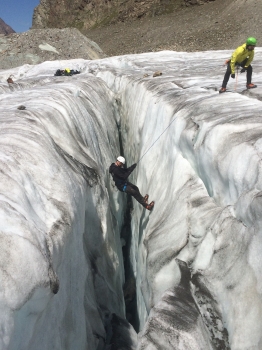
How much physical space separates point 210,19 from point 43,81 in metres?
33.9

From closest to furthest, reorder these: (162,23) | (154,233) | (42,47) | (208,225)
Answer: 1. (208,225)
2. (154,233)
3. (42,47)
4. (162,23)

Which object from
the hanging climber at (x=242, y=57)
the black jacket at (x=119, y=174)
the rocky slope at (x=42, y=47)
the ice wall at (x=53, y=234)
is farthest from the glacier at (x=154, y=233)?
the rocky slope at (x=42, y=47)

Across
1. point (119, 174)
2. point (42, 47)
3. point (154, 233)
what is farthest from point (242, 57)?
point (42, 47)

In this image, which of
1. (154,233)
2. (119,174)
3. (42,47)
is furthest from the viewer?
(42,47)

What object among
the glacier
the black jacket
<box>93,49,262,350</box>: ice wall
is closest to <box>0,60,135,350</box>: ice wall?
the glacier

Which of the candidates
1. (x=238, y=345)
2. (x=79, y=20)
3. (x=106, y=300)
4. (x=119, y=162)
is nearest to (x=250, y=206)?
(x=238, y=345)

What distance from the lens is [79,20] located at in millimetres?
56562

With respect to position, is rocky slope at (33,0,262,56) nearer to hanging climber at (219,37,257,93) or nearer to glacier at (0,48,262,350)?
hanging climber at (219,37,257,93)

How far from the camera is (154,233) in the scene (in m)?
5.38

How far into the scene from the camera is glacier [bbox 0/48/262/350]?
299 cm

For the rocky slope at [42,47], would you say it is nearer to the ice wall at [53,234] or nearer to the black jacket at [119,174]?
the ice wall at [53,234]

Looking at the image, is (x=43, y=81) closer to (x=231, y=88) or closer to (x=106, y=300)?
(x=231, y=88)

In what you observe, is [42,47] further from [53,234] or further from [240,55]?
[53,234]

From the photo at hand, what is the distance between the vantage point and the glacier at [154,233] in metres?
2.99
